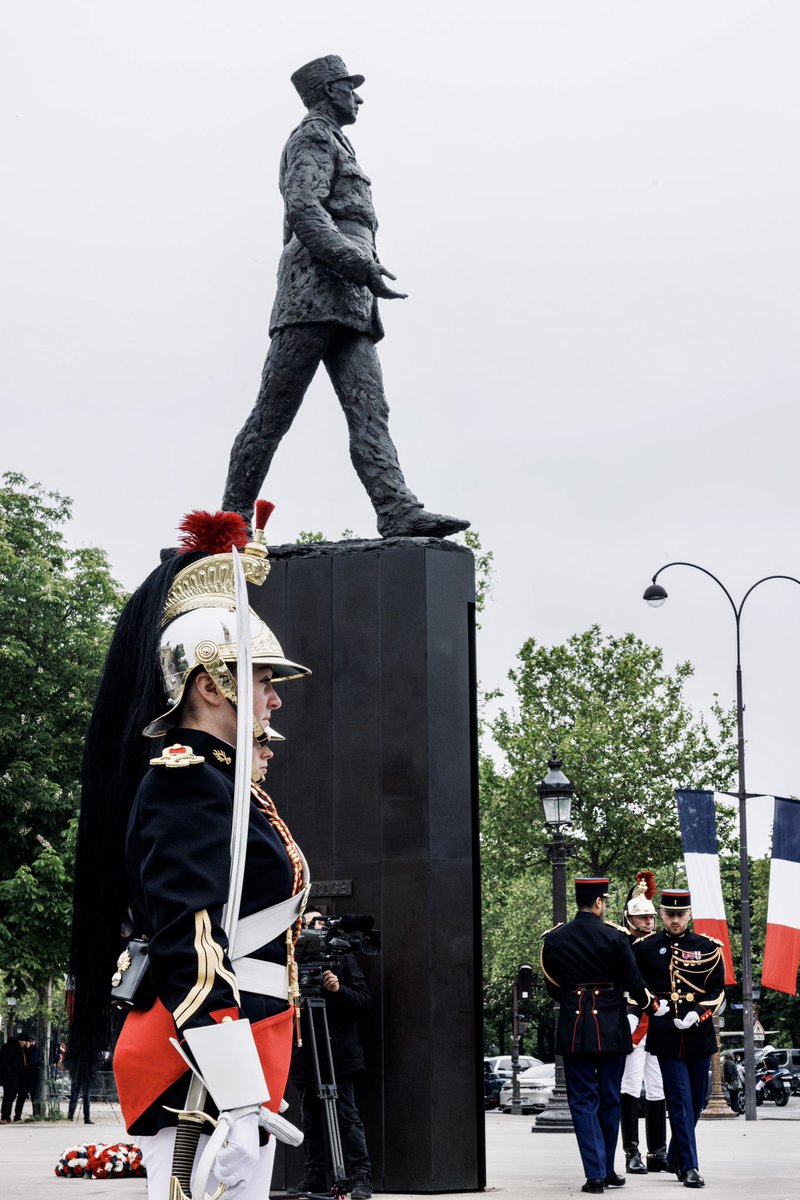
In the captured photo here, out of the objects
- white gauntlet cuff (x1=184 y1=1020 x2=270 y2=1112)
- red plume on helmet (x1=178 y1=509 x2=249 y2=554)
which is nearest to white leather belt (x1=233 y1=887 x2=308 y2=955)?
white gauntlet cuff (x1=184 y1=1020 x2=270 y2=1112)

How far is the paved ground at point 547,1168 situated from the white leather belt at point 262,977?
6.74 metres

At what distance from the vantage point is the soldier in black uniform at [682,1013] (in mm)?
12234

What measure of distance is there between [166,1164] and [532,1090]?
1393 inches

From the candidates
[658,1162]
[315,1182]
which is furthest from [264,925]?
[658,1162]

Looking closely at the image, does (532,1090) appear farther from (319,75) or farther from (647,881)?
(319,75)

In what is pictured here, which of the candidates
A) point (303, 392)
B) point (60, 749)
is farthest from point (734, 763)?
point (303, 392)

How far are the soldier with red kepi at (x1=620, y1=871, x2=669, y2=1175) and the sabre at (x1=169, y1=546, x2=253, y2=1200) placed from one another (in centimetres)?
987

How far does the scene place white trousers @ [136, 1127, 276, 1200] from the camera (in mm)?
4074

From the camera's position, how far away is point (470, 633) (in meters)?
11.1

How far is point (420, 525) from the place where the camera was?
37.1 ft

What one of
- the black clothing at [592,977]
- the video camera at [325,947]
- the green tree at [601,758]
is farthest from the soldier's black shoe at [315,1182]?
the green tree at [601,758]

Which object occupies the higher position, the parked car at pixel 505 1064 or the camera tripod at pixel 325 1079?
the camera tripod at pixel 325 1079

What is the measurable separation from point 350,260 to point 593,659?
3770 centimetres

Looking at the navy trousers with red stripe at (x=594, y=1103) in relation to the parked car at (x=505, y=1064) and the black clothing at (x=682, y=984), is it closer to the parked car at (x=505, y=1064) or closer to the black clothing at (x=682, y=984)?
the black clothing at (x=682, y=984)
